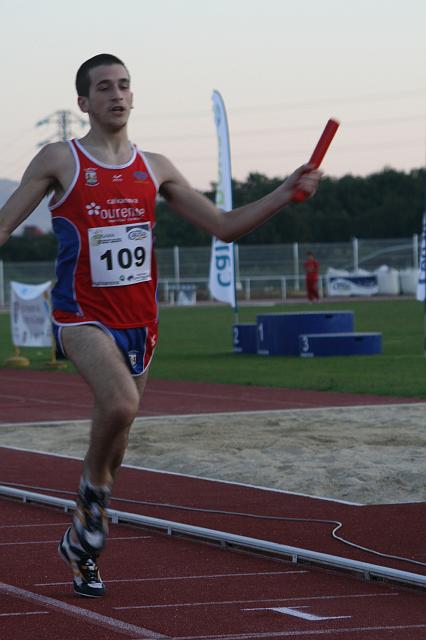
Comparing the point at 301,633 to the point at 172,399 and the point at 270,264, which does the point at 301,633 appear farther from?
the point at 270,264

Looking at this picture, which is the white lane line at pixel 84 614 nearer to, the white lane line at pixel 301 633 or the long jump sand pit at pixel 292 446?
the white lane line at pixel 301 633

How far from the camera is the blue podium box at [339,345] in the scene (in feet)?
76.4

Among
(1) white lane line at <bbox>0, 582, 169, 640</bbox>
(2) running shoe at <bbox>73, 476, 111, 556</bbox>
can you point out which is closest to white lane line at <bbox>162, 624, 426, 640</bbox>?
(1) white lane line at <bbox>0, 582, 169, 640</bbox>

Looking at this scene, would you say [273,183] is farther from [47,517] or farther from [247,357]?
[47,517]

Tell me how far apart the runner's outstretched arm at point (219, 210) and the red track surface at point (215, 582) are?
1521 mm

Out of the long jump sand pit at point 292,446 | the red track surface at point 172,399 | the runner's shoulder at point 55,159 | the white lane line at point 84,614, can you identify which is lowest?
the white lane line at point 84,614

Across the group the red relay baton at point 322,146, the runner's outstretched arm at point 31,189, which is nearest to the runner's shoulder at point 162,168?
the runner's outstretched arm at point 31,189

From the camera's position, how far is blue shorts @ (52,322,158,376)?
554 centimetres

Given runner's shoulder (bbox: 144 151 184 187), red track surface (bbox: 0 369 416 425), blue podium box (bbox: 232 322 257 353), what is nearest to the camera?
runner's shoulder (bbox: 144 151 184 187)

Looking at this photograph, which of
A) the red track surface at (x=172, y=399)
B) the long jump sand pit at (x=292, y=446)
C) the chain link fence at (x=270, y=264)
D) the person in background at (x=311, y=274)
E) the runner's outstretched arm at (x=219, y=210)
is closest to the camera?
the runner's outstretched arm at (x=219, y=210)

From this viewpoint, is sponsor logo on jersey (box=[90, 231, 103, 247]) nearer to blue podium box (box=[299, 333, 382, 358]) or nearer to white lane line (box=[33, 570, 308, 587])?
white lane line (box=[33, 570, 308, 587])

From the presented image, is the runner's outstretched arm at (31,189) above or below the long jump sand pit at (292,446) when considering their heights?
above

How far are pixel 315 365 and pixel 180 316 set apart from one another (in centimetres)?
2324

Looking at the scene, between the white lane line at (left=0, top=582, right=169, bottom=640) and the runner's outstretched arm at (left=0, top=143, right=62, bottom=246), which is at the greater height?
the runner's outstretched arm at (left=0, top=143, right=62, bottom=246)
